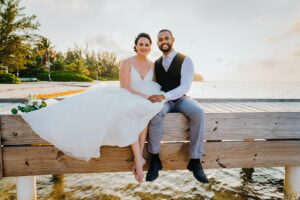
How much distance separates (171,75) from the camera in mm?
3980

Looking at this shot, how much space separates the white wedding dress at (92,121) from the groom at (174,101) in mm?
227

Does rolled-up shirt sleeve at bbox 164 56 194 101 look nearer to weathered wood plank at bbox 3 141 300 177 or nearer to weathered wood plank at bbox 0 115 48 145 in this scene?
weathered wood plank at bbox 3 141 300 177

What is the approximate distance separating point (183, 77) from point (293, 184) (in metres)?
2.27

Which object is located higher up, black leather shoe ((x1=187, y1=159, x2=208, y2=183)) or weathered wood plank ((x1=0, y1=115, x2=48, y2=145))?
weathered wood plank ((x1=0, y1=115, x2=48, y2=145))

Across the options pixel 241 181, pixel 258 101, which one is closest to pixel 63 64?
pixel 258 101

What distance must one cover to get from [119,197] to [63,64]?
162 ft

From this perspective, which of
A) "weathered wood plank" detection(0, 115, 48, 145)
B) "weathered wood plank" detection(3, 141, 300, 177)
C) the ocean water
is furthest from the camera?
the ocean water

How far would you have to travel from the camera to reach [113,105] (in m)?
3.38

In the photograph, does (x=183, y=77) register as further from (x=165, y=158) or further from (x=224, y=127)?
(x=165, y=158)

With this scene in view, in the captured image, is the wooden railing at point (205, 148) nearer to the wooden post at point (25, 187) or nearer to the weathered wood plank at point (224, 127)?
the weathered wood plank at point (224, 127)

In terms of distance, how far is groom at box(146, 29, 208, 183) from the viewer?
3.56 metres

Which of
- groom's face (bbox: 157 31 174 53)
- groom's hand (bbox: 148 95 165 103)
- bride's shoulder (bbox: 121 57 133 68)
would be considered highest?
groom's face (bbox: 157 31 174 53)

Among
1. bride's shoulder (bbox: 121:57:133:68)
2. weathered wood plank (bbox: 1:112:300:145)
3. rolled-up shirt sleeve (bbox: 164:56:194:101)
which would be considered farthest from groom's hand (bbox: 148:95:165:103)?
bride's shoulder (bbox: 121:57:133:68)

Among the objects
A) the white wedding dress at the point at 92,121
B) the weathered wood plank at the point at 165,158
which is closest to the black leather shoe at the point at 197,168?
the weathered wood plank at the point at 165,158
